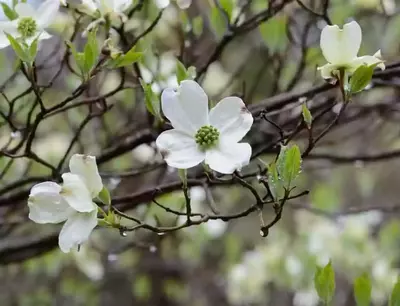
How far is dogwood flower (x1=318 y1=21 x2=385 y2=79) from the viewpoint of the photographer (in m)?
0.41

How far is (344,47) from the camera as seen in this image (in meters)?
0.41

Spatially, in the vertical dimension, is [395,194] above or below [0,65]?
below

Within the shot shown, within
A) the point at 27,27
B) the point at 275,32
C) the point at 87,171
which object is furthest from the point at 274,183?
the point at 275,32

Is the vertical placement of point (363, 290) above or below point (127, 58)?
below

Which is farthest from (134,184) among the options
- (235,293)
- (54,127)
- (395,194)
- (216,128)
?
(395,194)

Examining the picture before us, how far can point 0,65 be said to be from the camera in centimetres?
75

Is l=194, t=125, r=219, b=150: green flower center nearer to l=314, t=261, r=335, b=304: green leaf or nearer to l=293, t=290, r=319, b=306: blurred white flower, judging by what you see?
l=314, t=261, r=335, b=304: green leaf

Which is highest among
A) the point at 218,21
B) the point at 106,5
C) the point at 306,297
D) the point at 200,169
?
the point at 106,5

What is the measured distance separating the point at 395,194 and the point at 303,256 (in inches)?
30.4

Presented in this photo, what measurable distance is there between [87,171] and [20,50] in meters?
0.10

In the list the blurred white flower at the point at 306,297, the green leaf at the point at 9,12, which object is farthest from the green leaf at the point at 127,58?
the blurred white flower at the point at 306,297

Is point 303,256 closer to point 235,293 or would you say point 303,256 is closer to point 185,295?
point 235,293

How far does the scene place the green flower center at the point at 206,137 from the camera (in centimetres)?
41

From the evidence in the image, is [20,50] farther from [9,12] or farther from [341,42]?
[341,42]
